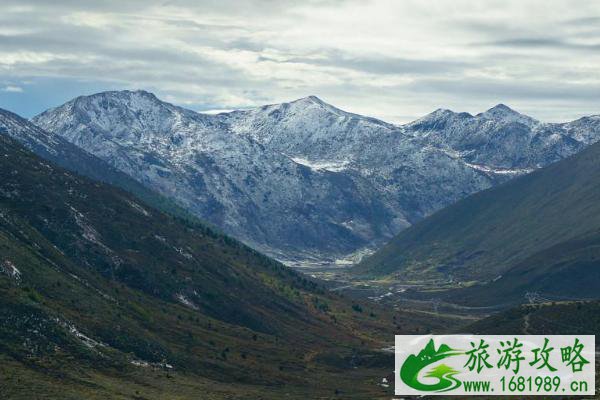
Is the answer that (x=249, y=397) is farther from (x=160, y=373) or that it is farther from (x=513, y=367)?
(x=513, y=367)

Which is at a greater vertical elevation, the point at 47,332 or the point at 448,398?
the point at 47,332

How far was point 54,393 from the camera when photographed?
499 ft

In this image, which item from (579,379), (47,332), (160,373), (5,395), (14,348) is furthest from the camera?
(160,373)

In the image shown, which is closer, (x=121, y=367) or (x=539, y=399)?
(x=539, y=399)

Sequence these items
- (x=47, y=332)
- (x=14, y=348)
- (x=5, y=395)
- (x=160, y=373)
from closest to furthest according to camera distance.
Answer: (x=5, y=395)
(x=14, y=348)
(x=47, y=332)
(x=160, y=373)

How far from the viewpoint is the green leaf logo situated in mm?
141125

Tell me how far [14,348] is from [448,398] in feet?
303

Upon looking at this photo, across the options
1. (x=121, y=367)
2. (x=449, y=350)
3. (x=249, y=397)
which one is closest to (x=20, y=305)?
(x=121, y=367)

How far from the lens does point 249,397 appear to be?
18925 centimetres

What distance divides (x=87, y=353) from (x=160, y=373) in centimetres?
2019

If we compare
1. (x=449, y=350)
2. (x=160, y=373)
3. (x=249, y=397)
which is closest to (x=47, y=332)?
(x=160, y=373)

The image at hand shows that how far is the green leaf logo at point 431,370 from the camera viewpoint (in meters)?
141

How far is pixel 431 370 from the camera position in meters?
142

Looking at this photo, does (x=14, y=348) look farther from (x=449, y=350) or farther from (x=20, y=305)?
(x=449, y=350)
